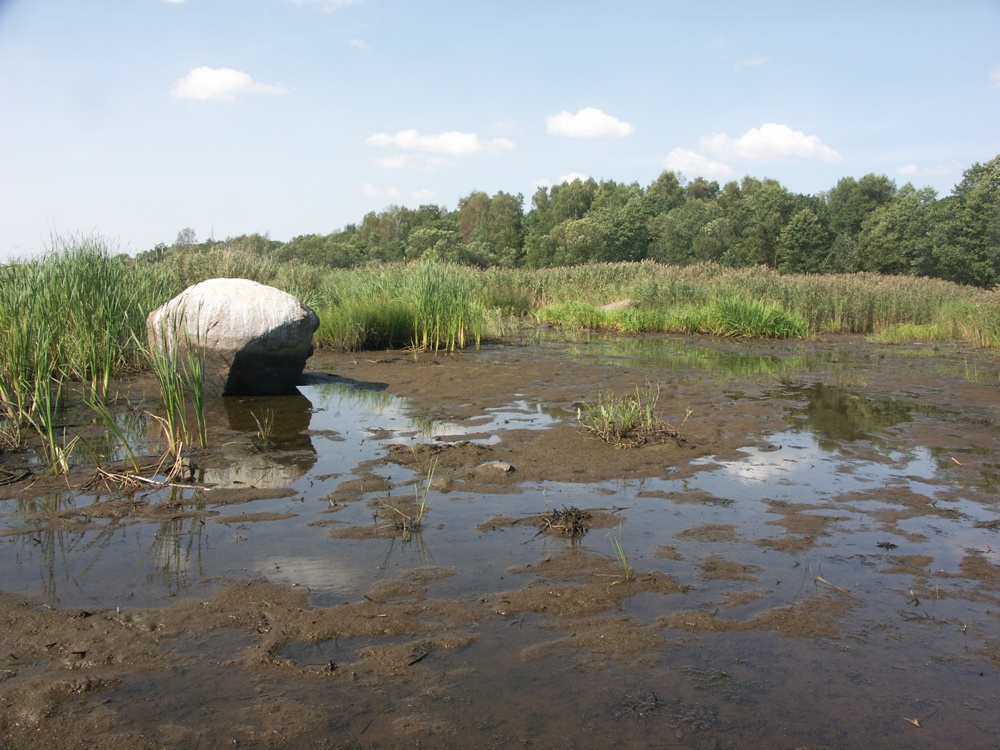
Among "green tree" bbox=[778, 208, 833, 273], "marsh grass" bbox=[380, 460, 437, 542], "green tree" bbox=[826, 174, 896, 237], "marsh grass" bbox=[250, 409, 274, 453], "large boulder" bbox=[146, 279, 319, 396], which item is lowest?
"marsh grass" bbox=[380, 460, 437, 542]

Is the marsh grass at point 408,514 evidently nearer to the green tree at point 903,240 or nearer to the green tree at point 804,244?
the green tree at point 804,244

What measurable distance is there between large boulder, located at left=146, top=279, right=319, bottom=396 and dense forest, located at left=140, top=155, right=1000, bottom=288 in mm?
28191

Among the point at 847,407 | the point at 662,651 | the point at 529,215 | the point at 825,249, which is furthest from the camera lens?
the point at 529,215

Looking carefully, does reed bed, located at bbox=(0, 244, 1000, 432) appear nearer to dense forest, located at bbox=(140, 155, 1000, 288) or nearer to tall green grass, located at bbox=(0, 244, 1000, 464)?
tall green grass, located at bbox=(0, 244, 1000, 464)

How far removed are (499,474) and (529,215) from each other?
79.5 m

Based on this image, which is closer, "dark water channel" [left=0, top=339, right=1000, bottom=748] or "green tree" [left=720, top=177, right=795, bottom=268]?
"dark water channel" [left=0, top=339, right=1000, bottom=748]

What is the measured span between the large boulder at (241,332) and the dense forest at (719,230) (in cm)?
2819

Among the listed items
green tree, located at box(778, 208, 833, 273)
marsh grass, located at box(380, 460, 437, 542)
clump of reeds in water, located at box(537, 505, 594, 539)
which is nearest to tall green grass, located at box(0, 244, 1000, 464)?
marsh grass, located at box(380, 460, 437, 542)

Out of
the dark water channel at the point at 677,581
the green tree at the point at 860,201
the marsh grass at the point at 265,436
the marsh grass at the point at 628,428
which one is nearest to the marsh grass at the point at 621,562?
the dark water channel at the point at 677,581

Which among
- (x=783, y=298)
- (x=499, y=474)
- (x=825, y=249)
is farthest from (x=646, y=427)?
(x=825, y=249)

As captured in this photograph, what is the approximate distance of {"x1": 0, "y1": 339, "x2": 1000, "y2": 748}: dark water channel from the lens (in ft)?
8.43

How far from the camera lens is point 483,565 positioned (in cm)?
388

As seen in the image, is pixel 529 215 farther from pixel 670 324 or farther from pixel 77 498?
pixel 77 498

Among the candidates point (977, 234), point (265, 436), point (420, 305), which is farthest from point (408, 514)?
point (977, 234)
